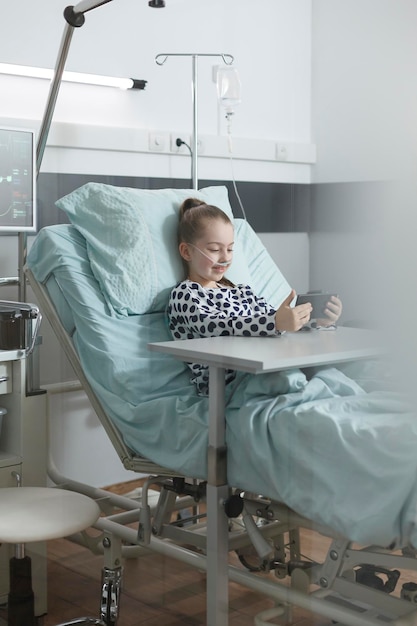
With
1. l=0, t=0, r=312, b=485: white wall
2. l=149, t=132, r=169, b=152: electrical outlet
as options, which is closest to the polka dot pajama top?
l=0, t=0, r=312, b=485: white wall

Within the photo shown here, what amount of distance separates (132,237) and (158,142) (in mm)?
197

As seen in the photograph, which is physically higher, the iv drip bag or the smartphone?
the iv drip bag

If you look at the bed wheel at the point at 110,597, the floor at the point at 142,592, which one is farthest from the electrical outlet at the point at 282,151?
the bed wheel at the point at 110,597

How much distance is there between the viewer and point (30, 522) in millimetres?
1563

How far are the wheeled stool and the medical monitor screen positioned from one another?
1.91 feet

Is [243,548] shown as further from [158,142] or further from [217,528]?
[158,142]

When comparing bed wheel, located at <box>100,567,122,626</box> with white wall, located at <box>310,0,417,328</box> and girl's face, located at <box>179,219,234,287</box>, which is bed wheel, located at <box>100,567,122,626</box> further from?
white wall, located at <box>310,0,417,328</box>

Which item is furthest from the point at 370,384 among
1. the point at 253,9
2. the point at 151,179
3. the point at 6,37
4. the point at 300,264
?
the point at 6,37

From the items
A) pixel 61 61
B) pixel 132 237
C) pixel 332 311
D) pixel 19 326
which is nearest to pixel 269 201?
pixel 332 311

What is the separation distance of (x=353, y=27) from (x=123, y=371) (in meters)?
0.82

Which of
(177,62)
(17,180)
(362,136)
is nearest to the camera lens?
(362,136)

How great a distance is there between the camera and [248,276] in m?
1.28

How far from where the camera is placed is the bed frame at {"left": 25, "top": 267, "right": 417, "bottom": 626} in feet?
3.66

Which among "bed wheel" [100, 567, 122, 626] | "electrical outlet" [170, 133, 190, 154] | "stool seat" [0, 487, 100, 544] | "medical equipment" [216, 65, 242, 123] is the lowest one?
"bed wheel" [100, 567, 122, 626]
